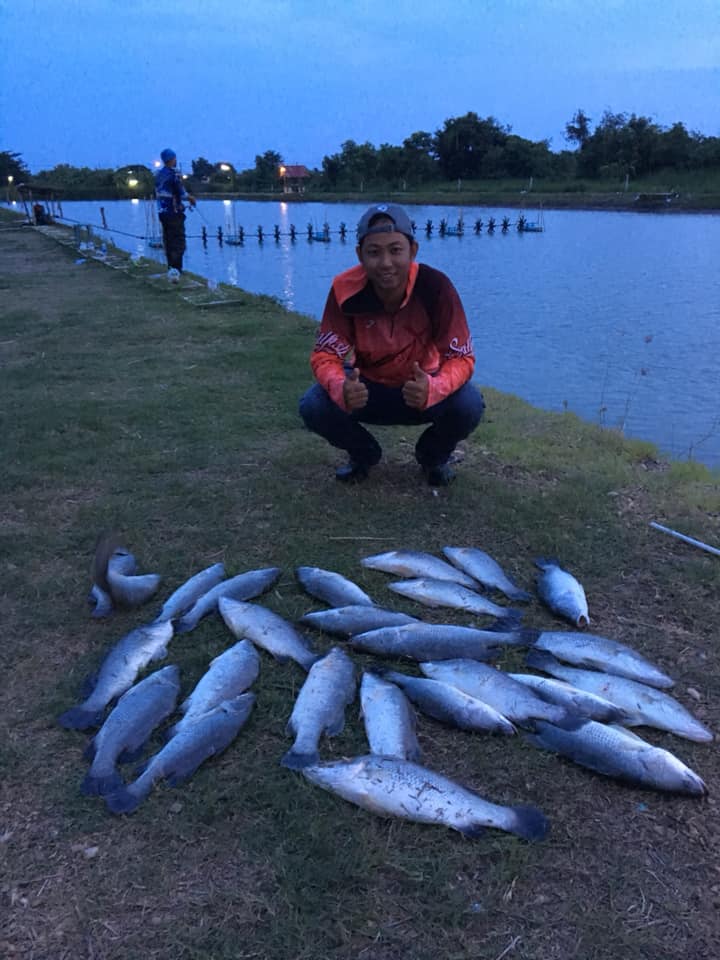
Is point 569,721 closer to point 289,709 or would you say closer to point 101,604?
point 289,709

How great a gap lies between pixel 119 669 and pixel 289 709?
74 centimetres

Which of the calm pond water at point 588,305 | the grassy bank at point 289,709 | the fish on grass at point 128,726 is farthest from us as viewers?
the calm pond water at point 588,305

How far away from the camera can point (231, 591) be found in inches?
132

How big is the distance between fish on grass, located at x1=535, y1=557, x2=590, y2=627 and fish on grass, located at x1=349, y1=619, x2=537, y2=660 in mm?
251

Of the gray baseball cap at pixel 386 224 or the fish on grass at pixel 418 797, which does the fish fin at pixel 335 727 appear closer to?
the fish on grass at pixel 418 797

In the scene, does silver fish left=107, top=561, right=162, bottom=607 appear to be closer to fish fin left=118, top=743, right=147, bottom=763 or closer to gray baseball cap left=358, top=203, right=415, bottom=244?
fish fin left=118, top=743, right=147, bottom=763

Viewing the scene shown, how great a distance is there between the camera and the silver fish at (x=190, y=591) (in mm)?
3262

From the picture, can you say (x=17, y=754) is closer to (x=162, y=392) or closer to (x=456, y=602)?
(x=456, y=602)

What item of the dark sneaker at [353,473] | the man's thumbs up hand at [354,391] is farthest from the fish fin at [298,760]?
the dark sneaker at [353,473]

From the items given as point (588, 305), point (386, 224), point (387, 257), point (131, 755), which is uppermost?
point (386, 224)

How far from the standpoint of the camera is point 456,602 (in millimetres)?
3318

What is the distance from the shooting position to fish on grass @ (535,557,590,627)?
318cm

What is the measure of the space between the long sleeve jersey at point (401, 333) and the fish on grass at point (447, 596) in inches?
41.7

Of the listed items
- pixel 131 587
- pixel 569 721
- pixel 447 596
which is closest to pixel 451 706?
pixel 569 721
